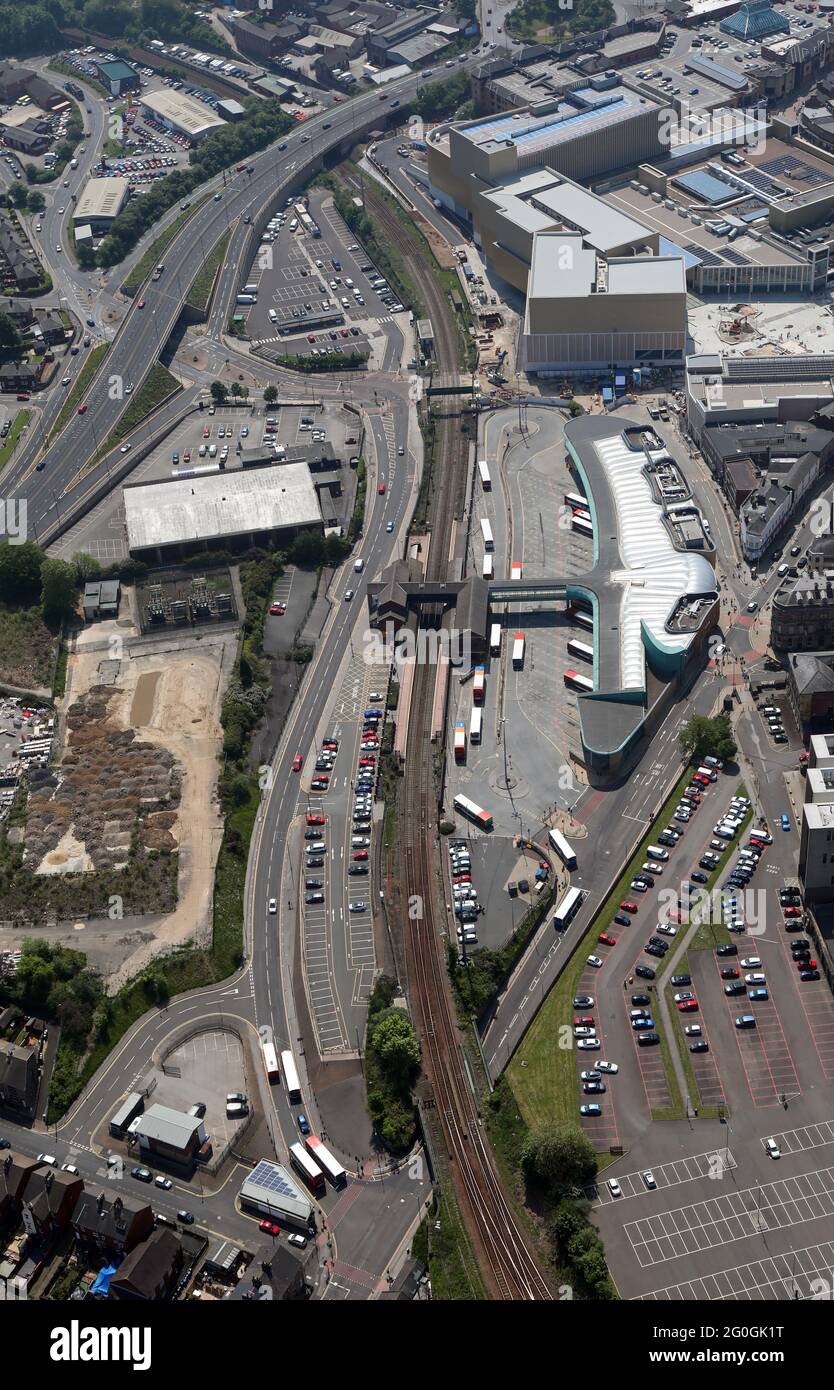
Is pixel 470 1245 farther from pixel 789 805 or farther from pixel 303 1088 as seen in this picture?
pixel 789 805

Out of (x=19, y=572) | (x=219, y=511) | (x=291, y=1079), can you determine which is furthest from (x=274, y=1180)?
(x=219, y=511)

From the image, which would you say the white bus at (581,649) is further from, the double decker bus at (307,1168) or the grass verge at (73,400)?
the grass verge at (73,400)

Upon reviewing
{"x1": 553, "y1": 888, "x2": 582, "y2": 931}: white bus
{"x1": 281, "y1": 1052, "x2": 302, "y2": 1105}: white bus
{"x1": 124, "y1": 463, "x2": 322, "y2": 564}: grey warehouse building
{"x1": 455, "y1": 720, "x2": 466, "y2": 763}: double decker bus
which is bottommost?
{"x1": 281, "y1": 1052, "x2": 302, "y2": 1105}: white bus

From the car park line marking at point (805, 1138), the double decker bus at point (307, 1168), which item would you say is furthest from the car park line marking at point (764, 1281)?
the double decker bus at point (307, 1168)

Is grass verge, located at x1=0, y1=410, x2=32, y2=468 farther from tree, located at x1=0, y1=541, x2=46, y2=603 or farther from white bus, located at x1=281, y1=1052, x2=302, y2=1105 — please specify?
white bus, located at x1=281, y1=1052, x2=302, y2=1105

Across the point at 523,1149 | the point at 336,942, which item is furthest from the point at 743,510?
the point at 523,1149

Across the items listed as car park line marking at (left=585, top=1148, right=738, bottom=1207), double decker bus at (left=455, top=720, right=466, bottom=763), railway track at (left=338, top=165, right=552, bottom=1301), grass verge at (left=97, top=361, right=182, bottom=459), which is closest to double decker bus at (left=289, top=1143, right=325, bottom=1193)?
railway track at (left=338, top=165, right=552, bottom=1301)
